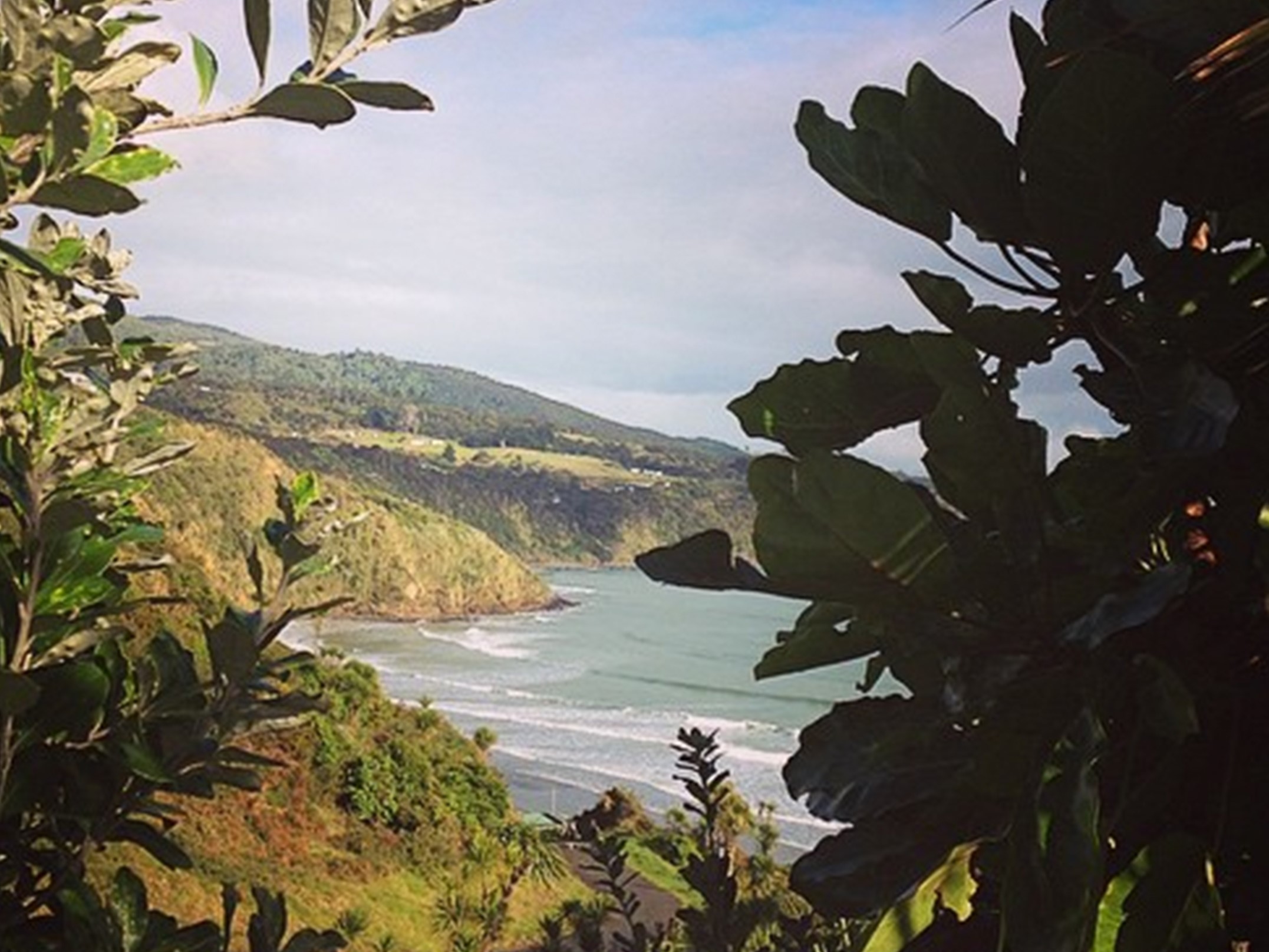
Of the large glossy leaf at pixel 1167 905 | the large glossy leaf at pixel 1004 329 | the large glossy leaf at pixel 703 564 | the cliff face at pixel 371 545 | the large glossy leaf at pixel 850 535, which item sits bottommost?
the cliff face at pixel 371 545

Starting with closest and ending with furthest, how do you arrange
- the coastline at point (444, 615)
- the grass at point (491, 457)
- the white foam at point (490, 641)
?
the white foam at point (490, 641) < the coastline at point (444, 615) < the grass at point (491, 457)

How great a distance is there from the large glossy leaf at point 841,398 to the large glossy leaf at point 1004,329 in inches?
2.7

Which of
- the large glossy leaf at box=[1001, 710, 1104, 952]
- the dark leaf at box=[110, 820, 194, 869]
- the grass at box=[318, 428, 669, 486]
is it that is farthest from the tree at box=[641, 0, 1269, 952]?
the grass at box=[318, 428, 669, 486]

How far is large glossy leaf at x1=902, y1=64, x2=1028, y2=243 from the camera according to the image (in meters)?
0.64

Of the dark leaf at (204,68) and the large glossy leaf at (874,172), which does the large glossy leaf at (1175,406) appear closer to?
the large glossy leaf at (874,172)

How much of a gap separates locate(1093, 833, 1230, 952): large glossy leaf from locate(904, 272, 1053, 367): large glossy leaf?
0.29 m

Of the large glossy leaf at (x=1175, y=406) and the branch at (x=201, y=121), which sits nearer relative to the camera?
the large glossy leaf at (x=1175, y=406)

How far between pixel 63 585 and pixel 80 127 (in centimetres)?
58

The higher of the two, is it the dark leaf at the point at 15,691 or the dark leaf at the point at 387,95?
the dark leaf at the point at 387,95

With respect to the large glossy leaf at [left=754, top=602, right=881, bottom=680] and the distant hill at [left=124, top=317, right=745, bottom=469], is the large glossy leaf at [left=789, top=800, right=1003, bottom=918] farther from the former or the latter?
the distant hill at [left=124, top=317, right=745, bottom=469]

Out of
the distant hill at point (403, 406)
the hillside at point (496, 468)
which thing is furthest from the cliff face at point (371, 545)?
the distant hill at point (403, 406)

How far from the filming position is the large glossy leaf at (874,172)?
724mm

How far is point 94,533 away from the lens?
5.09ft

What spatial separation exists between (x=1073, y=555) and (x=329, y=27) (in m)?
1.00
